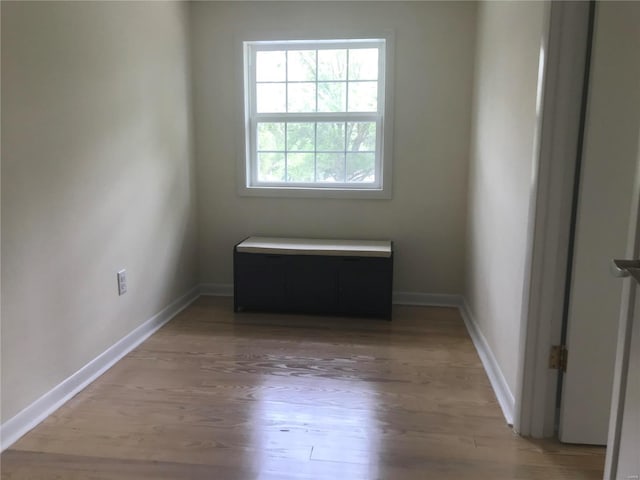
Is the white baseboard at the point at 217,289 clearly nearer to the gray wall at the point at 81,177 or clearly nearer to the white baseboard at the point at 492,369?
the gray wall at the point at 81,177

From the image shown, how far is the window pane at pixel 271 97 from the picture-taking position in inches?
146

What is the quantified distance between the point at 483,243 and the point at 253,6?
226cm

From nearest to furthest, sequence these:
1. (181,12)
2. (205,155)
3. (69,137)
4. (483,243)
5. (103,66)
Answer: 1. (69,137)
2. (103,66)
3. (483,243)
4. (181,12)
5. (205,155)

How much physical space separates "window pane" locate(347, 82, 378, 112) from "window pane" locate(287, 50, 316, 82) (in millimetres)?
306

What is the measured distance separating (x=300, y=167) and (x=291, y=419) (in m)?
2.11

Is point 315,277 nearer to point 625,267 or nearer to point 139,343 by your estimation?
point 139,343

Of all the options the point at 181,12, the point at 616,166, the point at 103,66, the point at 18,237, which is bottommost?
the point at 18,237

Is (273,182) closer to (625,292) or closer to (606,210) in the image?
(606,210)

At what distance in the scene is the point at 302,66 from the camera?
3.66 m

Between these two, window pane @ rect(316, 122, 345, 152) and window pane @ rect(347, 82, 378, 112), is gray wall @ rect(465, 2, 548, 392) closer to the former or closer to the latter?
window pane @ rect(347, 82, 378, 112)

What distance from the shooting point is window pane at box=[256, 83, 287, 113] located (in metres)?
3.71

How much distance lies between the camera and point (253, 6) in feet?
11.5

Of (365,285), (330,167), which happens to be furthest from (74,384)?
(330,167)

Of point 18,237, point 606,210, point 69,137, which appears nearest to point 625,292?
point 606,210
